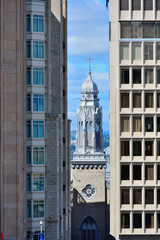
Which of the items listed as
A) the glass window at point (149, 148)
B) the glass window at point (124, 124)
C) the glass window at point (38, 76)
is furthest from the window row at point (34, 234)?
the glass window at point (149, 148)

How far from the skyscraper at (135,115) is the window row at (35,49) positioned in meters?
9.32

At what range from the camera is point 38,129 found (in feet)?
157

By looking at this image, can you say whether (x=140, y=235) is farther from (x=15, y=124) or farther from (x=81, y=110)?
(x=81, y=110)

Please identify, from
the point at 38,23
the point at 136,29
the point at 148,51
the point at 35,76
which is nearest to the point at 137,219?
the point at 148,51

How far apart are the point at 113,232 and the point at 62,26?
18238 mm

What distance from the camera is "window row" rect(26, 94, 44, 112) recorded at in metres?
47.6

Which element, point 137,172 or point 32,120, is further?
point 137,172

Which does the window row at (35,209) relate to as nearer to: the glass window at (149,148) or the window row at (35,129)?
the window row at (35,129)

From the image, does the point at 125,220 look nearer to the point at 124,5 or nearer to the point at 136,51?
the point at 136,51

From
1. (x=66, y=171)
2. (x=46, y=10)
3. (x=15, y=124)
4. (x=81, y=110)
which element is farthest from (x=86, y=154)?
(x=15, y=124)

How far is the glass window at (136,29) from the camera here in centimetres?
5578

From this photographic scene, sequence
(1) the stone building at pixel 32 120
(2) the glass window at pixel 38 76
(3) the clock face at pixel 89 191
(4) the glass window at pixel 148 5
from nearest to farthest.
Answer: (1) the stone building at pixel 32 120
(2) the glass window at pixel 38 76
(4) the glass window at pixel 148 5
(3) the clock face at pixel 89 191

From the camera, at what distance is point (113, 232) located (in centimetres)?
5591

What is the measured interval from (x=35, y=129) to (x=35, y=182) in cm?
380
